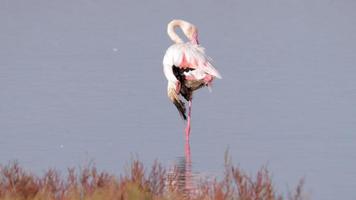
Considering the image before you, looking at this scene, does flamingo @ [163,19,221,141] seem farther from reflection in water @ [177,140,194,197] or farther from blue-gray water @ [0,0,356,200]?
reflection in water @ [177,140,194,197]

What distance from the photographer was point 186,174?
1291 centimetres

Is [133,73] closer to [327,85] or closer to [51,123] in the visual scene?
[327,85]

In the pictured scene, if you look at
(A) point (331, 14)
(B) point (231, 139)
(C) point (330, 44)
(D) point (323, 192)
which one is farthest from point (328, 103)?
(A) point (331, 14)

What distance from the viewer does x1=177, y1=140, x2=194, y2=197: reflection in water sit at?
38.4 feet

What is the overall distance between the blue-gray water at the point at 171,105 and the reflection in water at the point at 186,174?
0.11 metres

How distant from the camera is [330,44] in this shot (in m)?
27.1

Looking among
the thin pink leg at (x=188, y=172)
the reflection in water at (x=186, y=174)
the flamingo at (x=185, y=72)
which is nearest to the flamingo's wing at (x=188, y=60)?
the flamingo at (x=185, y=72)

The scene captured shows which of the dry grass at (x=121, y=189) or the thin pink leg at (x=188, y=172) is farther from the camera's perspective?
the thin pink leg at (x=188, y=172)

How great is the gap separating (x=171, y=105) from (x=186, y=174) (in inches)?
215

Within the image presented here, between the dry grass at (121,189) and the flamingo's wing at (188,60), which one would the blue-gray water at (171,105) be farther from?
the dry grass at (121,189)

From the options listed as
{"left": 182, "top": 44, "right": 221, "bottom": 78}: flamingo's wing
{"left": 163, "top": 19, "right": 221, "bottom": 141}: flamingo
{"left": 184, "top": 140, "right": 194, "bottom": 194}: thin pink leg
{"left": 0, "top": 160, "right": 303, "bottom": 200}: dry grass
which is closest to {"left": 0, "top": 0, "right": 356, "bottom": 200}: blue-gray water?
{"left": 184, "top": 140, "right": 194, "bottom": 194}: thin pink leg

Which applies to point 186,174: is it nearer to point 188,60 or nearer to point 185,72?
point 188,60

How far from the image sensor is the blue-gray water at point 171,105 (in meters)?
14.0

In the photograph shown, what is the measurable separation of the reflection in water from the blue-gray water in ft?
0.35
